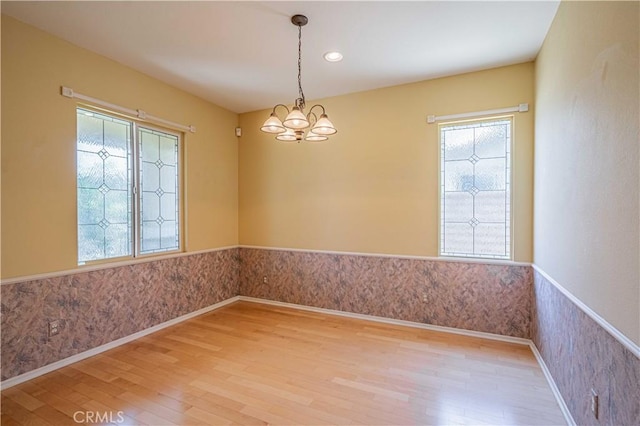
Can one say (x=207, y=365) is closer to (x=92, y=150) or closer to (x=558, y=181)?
(x=92, y=150)

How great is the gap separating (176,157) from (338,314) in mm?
2997

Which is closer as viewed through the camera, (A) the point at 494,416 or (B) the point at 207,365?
(A) the point at 494,416

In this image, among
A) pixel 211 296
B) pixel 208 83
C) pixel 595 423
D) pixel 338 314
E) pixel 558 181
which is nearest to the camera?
pixel 595 423

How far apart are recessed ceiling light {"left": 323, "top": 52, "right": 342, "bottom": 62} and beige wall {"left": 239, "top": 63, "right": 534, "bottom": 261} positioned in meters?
0.96

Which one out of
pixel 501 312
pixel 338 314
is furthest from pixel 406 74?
pixel 338 314

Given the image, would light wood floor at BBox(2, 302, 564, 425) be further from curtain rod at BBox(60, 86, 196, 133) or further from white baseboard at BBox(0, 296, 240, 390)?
curtain rod at BBox(60, 86, 196, 133)

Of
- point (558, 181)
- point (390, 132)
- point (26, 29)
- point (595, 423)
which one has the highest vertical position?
point (26, 29)

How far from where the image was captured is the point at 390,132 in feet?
12.5

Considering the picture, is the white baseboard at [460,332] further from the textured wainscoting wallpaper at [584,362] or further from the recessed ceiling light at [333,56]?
the recessed ceiling light at [333,56]

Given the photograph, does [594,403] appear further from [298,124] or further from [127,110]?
[127,110]

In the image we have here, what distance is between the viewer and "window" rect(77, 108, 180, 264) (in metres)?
2.99

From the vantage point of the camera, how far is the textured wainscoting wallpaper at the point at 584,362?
1346 mm

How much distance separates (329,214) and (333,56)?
1.98 metres

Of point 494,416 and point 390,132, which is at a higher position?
point 390,132
